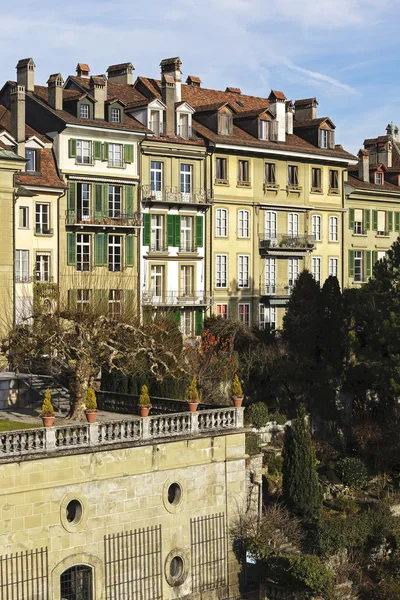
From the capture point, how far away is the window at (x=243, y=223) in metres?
65.2

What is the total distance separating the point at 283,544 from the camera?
131 ft

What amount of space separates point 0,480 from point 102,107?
29569 millimetres

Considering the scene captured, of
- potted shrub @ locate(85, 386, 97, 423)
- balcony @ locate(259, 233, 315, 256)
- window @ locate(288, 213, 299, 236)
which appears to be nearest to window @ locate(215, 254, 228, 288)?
balcony @ locate(259, 233, 315, 256)

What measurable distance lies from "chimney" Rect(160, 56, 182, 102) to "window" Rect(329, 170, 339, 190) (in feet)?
35.5

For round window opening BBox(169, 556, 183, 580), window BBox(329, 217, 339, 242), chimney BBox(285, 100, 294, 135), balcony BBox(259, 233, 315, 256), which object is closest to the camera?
round window opening BBox(169, 556, 183, 580)

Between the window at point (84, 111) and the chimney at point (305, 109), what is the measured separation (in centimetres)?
1870

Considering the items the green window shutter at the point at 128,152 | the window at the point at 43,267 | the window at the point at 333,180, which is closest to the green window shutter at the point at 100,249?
the window at the point at 43,267

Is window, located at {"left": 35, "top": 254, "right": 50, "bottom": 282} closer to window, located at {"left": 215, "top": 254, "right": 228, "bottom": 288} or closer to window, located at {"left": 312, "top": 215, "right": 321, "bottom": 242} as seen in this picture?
window, located at {"left": 215, "top": 254, "right": 228, "bottom": 288}

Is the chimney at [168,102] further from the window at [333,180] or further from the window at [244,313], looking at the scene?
the window at [333,180]

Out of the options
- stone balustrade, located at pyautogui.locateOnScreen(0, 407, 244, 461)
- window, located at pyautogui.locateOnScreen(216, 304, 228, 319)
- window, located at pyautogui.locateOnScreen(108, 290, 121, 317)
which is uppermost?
window, located at pyautogui.locateOnScreen(108, 290, 121, 317)

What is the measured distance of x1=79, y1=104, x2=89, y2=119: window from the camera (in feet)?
191

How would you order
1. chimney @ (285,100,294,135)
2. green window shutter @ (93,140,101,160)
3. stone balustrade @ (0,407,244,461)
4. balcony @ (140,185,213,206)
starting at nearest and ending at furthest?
stone balustrade @ (0,407,244,461) < green window shutter @ (93,140,101,160) < balcony @ (140,185,213,206) < chimney @ (285,100,294,135)

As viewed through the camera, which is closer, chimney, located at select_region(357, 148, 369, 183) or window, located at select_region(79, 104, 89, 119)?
window, located at select_region(79, 104, 89, 119)

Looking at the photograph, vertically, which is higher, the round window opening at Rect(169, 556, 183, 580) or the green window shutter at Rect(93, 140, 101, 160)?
the green window shutter at Rect(93, 140, 101, 160)
